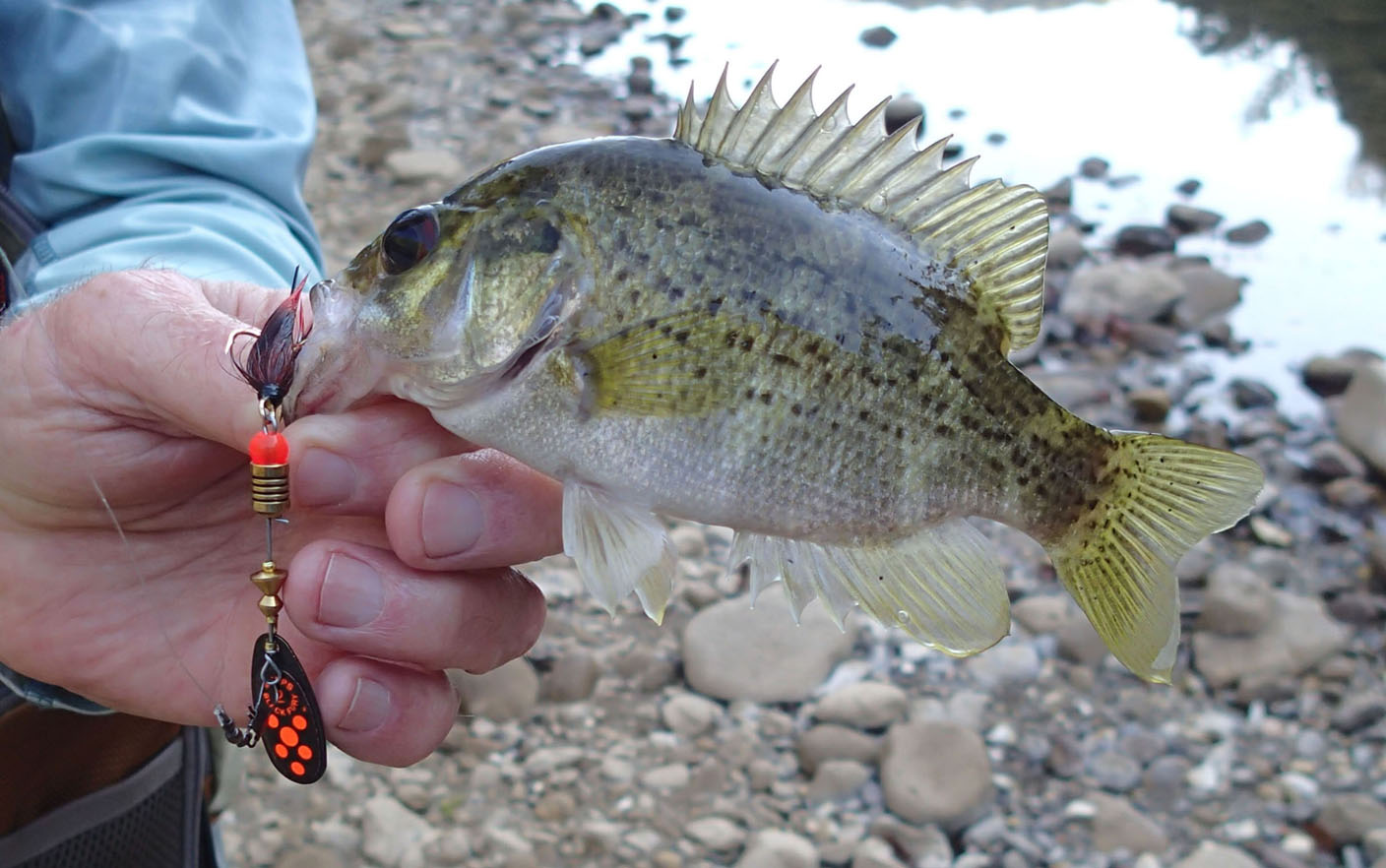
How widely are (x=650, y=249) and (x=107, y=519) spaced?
3.59 ft

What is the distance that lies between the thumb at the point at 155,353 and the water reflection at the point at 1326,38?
10.7 m

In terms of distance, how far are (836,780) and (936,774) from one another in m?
0.32

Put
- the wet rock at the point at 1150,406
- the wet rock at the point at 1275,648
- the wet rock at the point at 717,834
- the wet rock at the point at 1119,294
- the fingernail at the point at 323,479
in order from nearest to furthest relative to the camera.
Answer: the fingernail at the point at 323,479 → the wet rock at the point at 717,834 → the wet rock at the point at 1275,648 → the wet rock at the point at 1150,406 → the wet rock at the point at 1119,294

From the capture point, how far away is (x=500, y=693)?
13.0 ft

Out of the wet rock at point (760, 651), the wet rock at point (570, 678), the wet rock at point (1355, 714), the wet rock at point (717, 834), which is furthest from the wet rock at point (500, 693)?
the wet rock at point (1355, 714)

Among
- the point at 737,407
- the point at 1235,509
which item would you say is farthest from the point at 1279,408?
the point at 737,407

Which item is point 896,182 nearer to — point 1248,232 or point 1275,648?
point 1275,648

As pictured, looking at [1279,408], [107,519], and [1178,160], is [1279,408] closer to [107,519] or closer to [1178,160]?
[1178,160]

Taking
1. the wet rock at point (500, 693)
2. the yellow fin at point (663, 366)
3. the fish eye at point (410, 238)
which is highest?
the yellow fin at point (663, 366)

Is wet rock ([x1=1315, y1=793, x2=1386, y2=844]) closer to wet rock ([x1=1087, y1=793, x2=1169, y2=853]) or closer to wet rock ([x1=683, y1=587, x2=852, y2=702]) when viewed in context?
wet rock ([x1=1087, y1=793, x2=1169, y2=853])

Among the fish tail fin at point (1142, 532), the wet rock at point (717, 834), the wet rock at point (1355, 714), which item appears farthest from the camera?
the wet rock at point (1355, 714)

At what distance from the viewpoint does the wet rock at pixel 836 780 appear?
3.76 m

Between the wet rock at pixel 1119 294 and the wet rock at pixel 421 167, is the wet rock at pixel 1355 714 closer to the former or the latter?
the wet rock at pixel 1119 294

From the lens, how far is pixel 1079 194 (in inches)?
350
